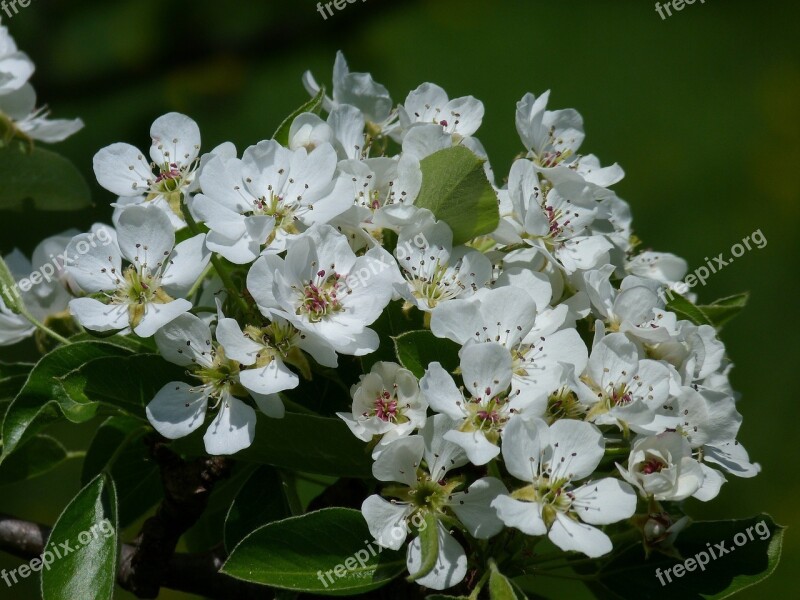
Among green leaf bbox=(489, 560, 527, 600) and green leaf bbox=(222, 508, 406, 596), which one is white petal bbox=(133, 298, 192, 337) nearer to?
green leaf bbox=(222, 508, 406, 596)

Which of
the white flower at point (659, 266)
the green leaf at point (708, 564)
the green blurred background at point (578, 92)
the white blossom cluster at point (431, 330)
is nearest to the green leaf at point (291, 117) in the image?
the white blossom cluster at point (431, 330)

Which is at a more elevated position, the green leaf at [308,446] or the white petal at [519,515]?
the green leaf at [308,446]

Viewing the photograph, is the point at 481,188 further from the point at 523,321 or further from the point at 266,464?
the point at 266,464

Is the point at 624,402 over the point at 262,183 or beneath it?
beneath

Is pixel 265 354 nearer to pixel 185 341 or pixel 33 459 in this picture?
pixel 185 341

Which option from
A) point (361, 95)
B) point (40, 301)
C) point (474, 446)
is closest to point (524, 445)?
point (474, 446)

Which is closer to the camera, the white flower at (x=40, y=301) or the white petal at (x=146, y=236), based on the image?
the white petal at (x=146, y=236)

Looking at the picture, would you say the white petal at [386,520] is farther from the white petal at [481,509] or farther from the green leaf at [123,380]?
the green leaf at [123,380]

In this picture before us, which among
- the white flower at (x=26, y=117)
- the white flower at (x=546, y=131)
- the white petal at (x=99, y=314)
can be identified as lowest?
the white flower at (x=546, y=131)

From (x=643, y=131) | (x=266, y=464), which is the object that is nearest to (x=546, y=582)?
(x=643, y=131)
